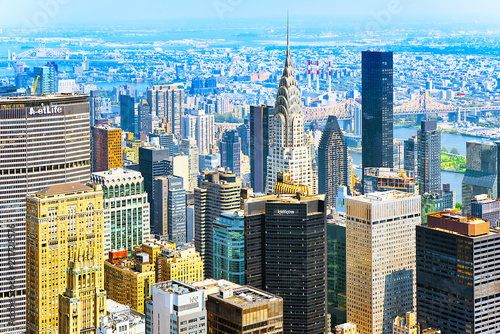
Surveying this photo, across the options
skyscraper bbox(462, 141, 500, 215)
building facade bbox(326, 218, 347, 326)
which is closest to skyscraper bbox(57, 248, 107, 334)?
building facade bbox(326, 218, 347, 326)

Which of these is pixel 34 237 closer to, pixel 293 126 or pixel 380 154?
pixel 293 126

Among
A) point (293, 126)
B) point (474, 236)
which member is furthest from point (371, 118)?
point (474, 236)

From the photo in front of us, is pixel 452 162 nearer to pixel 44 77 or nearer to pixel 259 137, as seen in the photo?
pixel 259 137

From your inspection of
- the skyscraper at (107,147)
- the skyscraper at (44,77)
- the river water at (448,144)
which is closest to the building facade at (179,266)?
the skyscraper at (107,147)

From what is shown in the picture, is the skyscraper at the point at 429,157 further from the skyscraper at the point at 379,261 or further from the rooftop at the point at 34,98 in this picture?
the rooftop at the point at 34,98

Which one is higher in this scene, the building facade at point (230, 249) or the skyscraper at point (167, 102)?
the skyscraper at point (167, 102)

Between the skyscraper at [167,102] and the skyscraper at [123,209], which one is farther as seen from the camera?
the skyscraper at [167,102]

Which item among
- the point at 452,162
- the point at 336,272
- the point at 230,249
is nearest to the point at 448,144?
the point at 452,162
